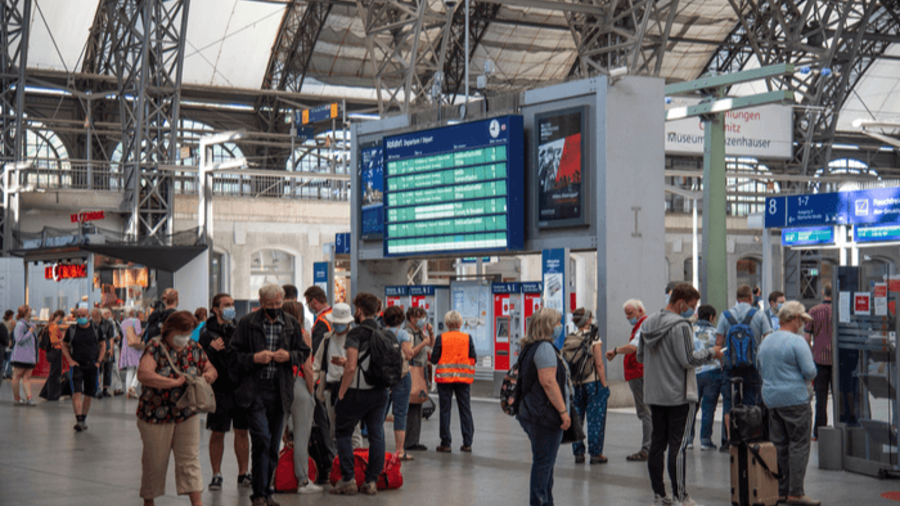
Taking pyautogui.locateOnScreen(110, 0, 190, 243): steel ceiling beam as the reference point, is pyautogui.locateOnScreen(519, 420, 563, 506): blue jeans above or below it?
below

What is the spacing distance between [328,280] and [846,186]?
70.7 feet

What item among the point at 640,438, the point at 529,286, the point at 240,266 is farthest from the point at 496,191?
the point at 240,266

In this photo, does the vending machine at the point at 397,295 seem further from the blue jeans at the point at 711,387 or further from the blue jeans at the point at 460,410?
the blue jeans at the point at 711,387

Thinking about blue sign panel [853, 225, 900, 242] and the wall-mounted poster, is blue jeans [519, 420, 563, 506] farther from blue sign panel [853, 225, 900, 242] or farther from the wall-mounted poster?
blue sign panel [853, 225, 900, 242]

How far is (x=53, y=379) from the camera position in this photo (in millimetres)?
18547

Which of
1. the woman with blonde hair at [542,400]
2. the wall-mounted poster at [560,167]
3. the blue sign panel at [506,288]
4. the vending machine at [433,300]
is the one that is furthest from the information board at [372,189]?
the woman with blonde hair at [542,400]

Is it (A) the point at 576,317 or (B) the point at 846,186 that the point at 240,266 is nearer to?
(B) the point at 846,186

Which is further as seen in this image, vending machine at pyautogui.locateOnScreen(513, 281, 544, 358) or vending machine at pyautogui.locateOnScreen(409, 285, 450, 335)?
vending machine at pyautogui.locateOnScreen(409, 285, 450, 335)

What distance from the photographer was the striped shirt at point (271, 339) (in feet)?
25.8

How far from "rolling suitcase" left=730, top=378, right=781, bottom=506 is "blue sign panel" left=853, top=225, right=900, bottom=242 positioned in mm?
14513

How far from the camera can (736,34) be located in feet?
139

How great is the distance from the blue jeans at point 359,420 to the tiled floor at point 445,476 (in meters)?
0.27

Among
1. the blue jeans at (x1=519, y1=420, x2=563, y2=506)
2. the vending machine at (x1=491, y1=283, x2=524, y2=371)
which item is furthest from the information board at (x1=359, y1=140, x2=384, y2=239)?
the blue jeans at (x1=519, y1=420, x2=563, y2=506)

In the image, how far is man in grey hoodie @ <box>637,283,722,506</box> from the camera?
767cm
